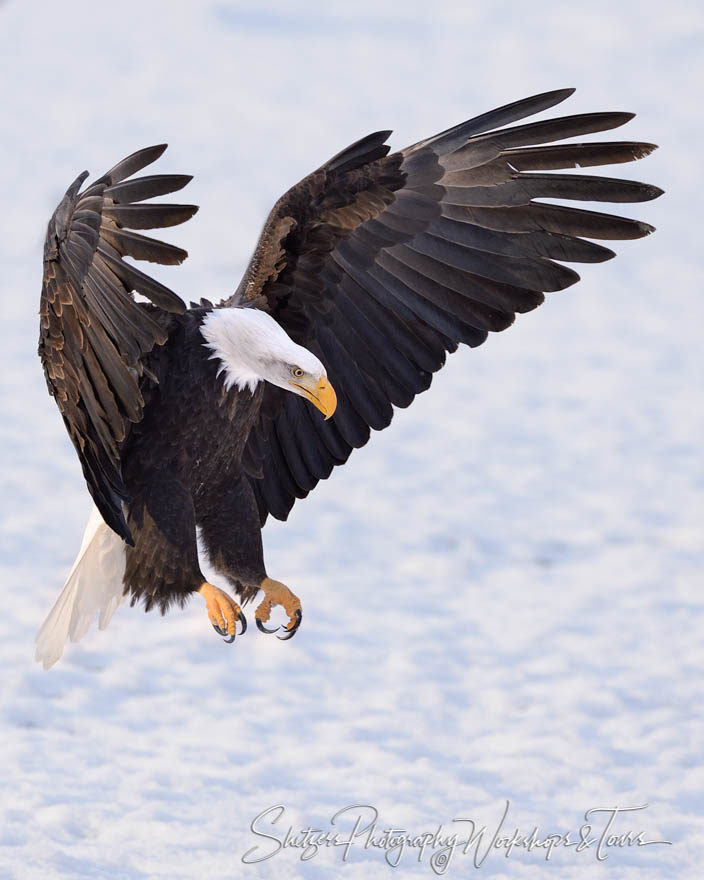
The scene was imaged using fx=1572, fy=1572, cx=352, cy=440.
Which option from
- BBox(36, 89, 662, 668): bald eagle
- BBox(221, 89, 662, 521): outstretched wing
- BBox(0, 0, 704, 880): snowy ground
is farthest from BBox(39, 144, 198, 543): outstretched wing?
BBox(0, 0, 704, 880): snowy ground

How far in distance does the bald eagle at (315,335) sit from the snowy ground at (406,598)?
0.66 metres

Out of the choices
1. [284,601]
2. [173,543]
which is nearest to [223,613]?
[173,543]

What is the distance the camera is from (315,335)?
4090 millimetres

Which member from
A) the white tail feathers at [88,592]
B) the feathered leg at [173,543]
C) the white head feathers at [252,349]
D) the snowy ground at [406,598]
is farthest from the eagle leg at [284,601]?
the snowy ground at [406,598]

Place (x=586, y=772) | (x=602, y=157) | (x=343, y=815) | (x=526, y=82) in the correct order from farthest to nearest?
(x=526, y=82) → (x=586, y=772) → (x=343, y=815) → (x=602, y=157)

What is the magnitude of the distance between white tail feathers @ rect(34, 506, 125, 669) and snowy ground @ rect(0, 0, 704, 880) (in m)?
0.52

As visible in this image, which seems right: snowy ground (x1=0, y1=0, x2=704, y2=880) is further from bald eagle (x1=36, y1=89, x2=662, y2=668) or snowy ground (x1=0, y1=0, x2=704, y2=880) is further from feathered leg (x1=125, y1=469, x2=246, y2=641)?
feathered leg (x1=125, y1=469, x2=246, y2=641)

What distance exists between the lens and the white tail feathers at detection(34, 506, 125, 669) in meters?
4.04

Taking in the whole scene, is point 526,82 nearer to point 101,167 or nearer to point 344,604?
point 101,167

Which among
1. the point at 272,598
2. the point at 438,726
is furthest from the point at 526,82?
the point at 272,598

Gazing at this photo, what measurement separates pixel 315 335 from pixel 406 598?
1806 mm

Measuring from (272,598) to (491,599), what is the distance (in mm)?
1858

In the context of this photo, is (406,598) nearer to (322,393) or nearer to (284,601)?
(284,601)

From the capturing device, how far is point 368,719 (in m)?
4.90
